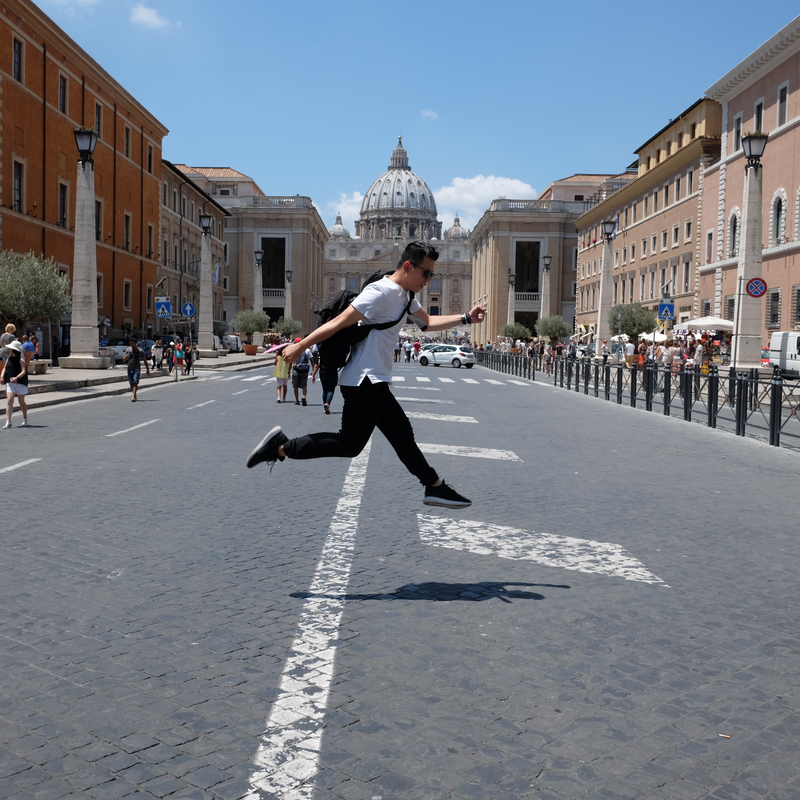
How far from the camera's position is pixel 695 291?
5066 centimetres

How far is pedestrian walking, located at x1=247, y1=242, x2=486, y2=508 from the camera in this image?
5.31m

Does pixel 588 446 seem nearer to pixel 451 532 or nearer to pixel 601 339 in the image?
pixel 451 532

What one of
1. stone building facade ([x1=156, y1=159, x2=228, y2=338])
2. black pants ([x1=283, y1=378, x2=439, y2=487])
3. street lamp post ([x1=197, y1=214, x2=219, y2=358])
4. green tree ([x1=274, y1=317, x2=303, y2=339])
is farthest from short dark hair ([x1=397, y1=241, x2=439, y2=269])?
green tree ([x1=274, y1=317, x2=303, y2=339])

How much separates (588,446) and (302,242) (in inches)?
3978

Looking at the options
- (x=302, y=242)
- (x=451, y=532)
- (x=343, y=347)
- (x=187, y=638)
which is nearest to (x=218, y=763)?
(x=187, y=638)

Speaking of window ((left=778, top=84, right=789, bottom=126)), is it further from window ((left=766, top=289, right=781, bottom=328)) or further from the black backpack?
the black backpack

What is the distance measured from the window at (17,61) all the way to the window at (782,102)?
3073 centimetres

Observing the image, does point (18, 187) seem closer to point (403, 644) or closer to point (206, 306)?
point (206, 306)

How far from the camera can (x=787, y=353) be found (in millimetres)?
35031

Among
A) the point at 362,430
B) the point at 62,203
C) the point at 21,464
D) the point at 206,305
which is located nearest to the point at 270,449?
the point at 362,430

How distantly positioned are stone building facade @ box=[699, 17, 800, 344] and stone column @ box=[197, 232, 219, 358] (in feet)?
80.0

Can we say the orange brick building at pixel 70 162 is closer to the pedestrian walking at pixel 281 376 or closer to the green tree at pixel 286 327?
the pedestrian walking at pixel 281 376

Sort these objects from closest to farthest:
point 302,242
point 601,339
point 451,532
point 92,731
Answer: point 92,731 → point 451,532 → point 601,339 → point 302,242

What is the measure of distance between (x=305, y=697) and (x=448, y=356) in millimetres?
55060
